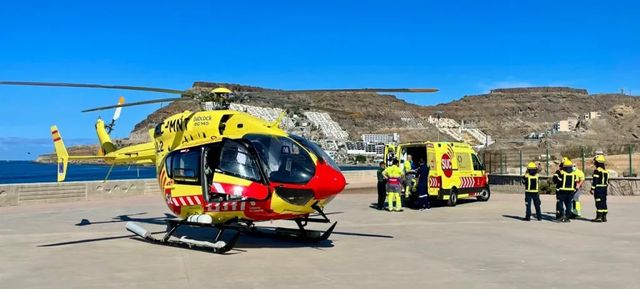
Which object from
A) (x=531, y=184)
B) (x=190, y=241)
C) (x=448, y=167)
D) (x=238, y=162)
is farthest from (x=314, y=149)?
(x=448, y=167)

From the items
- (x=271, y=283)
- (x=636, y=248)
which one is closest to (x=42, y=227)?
(x=271, y=283)

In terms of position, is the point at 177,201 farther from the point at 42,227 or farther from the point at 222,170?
the point at 42,227

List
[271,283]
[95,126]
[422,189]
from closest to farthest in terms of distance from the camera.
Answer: [271,283], [95,126], [422,189]

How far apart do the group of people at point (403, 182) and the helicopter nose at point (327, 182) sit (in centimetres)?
724

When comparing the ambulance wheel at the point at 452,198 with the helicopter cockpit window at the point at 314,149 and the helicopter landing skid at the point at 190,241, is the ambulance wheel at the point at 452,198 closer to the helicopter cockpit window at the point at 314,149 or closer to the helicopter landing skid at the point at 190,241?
the helicopter cockpit window at the point at 314,149

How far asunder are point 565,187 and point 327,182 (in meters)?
7.64

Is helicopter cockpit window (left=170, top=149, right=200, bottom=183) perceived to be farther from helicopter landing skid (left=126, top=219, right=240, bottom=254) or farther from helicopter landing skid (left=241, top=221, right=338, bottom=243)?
helicopter landing skid (left=241, top=221, right=338, bottom=243)

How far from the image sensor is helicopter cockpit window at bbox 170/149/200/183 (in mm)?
10617

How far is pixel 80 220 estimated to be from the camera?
51.5 ft

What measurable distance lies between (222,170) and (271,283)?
3.03m

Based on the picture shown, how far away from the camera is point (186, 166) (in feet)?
35.6

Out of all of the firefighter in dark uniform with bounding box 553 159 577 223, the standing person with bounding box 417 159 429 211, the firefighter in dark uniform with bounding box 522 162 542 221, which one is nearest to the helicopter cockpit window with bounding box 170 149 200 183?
the firefighter in dark uniform with bounding box 522 162 542 221

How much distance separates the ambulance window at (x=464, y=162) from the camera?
19.5m

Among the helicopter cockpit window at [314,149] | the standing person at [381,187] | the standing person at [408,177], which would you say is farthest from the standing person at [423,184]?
the helicopter cockpit window at [314,149]
